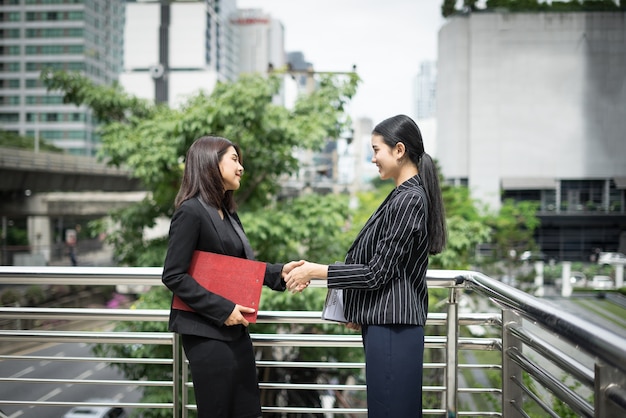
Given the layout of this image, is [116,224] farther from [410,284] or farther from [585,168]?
[585,168]

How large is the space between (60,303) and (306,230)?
1730 centimetres

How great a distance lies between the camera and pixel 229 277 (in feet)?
6.20

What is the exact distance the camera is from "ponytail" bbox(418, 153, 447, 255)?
5.98ft

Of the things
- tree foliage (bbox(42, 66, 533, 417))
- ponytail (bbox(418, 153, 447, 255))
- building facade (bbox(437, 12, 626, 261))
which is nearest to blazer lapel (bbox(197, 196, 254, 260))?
ponytail (bbox(418, 153, 447, 255))

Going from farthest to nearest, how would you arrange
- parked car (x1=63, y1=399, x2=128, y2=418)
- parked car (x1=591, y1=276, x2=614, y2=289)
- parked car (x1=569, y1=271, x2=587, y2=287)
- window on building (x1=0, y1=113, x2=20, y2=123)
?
1. window on building (x1=0, y1=113, x2=20, y2=123)
2. parked car (x1=569, y1=271, x2=587, y2=287)
3. parked car (x1=591, y1=276, x2=614, y2=289)
4. parked car (x1=63, y1=399, x2=128, y2=418)

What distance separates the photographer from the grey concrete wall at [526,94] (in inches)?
1491

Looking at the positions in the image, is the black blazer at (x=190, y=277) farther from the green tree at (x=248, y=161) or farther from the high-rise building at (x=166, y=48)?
the high-rise building at (x=166, y=48)

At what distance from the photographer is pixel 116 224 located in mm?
7637

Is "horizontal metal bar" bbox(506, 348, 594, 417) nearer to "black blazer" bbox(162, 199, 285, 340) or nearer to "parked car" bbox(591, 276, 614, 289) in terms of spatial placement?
"black blazer" bbox(162, 199, 285, 340)

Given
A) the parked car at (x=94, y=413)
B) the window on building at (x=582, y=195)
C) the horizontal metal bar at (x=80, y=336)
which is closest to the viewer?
the horizontal metal bar at (x=80, y=336)

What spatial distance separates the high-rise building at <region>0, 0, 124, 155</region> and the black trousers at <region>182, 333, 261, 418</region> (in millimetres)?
58251

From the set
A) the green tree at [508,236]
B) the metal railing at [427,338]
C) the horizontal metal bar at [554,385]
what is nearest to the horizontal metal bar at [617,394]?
the horizontal metal bar at [554,385]

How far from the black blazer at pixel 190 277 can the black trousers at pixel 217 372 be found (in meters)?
0.04

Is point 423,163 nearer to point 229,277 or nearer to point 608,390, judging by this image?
point 229,277
